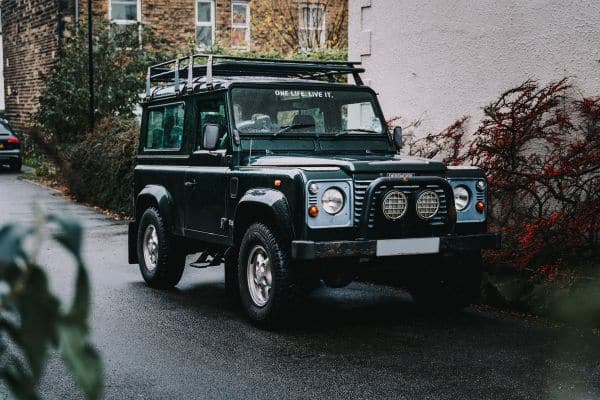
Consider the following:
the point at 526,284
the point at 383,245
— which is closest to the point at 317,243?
the point at 383,245

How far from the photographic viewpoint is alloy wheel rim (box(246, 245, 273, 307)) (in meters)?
6.96

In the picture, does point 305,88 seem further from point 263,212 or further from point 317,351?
point 317,351

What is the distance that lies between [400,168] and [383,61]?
5910 mm

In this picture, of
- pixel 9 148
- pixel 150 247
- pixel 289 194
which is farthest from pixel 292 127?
pixel 9 148

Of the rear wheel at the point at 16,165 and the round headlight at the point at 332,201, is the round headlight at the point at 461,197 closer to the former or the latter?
the round headlight at the point at 332,201

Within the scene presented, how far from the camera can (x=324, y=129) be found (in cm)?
819

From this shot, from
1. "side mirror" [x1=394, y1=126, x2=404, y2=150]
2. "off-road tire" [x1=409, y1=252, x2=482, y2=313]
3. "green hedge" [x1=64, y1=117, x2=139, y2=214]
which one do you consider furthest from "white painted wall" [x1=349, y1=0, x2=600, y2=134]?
"green hedge" [x1=64, y1=117, x2=139, y2=214]

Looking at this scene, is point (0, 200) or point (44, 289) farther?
point (0, 200)

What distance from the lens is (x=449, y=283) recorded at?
25.2ft

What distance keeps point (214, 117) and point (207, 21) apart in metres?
20.2

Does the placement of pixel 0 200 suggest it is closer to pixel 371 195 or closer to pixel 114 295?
pixel 114 295

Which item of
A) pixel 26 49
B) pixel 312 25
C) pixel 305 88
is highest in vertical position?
pixel 312 25

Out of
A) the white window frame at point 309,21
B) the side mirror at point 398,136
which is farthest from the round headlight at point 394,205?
the white window frame at point 309,21

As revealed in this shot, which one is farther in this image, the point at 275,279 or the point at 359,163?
the point at 359,163
